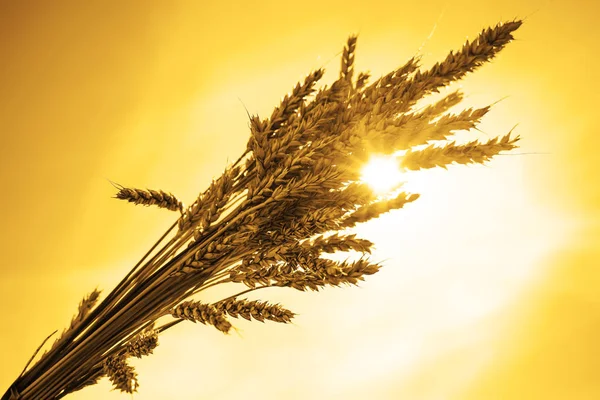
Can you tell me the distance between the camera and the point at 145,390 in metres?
2.68

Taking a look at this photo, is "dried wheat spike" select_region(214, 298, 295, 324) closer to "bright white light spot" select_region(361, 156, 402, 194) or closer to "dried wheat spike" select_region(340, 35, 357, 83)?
"bright white light spot" select_region(361, 156, 402, 194)

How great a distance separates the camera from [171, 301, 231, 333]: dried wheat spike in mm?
564

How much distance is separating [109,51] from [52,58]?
1.13ft

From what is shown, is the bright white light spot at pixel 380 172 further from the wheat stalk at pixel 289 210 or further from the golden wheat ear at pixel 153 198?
the golden wheat ear at pixel 153 198

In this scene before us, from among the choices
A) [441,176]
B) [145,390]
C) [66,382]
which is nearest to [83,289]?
[145,390]

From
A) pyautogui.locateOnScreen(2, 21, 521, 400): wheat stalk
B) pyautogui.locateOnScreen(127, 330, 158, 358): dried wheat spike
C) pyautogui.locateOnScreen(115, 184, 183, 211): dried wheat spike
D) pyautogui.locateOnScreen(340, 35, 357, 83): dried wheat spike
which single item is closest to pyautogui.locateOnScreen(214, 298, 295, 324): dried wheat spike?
pyautogui.locateOnScreen(2, 21, 521, 400): wheat stalk

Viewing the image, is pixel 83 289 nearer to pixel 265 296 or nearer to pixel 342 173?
pixel 265 296

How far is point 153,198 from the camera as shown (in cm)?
75

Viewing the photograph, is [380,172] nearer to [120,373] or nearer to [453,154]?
[453,154]

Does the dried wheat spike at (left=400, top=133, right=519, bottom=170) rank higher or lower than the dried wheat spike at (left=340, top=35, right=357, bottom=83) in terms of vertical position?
lower

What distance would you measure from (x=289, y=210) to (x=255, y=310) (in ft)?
0.60

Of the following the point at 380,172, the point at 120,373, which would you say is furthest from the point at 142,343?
the point at 380,172

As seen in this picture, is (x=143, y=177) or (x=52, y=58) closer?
(x=52, y=58)

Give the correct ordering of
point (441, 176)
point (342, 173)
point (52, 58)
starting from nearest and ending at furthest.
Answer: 1. point (342, 173)
2. point (52, 58)
3. point (441, 176)
